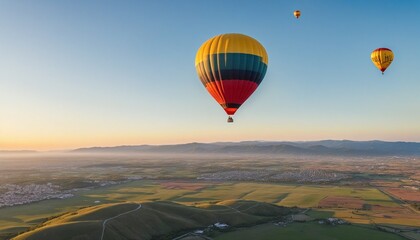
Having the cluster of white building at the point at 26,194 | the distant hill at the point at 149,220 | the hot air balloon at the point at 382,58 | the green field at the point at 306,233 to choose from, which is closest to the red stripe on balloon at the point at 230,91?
the green field at the point at 306,233

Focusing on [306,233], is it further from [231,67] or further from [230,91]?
[231,67]

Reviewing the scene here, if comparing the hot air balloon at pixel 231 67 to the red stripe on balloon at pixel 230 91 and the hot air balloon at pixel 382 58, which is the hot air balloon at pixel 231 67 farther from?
the hot air balloon at pixel 382 58

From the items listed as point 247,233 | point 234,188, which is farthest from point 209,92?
point 234,188

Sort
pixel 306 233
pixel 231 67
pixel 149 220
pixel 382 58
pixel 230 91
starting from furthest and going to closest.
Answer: pixel 382 58, pixel 149 220, pixel 306 233, pixel 230 91, pixel 231 67

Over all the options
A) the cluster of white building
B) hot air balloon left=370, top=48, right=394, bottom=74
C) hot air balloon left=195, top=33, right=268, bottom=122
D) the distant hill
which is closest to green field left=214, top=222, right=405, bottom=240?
the distant hill

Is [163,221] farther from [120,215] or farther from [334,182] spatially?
[334,182]

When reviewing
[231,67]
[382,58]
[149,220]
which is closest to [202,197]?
[149,220]
